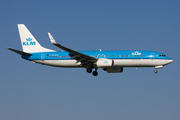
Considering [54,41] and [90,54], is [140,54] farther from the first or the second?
[54,41]

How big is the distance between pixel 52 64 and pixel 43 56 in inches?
92.3

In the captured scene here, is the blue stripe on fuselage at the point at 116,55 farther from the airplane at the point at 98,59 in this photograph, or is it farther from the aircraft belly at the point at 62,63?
the aircraft belly at the point at 62,63

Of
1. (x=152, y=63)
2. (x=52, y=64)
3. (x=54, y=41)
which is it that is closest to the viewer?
(x=54, y=41)

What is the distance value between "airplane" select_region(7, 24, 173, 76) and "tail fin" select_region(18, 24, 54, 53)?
61 centimetres

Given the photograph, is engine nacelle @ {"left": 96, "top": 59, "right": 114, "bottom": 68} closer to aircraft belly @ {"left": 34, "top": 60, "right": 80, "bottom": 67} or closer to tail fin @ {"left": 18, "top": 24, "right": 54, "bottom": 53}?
aircraft belly @ {"left": 34, "top": 60, "right": 80, "bottom": 67}

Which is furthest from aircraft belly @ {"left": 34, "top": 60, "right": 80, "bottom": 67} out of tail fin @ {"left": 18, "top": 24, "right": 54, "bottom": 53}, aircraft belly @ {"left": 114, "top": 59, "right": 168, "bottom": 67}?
aircraft belly @ {"left": 114, "top": 59, "right": 168, "bottom": 67}

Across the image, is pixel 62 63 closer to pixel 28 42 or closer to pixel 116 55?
pixel 28 42

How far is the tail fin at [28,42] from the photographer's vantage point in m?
64.4

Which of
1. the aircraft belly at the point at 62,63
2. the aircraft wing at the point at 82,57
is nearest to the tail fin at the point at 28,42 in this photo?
the aircraft belly at the point at 62,63

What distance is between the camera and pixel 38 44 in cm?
6538

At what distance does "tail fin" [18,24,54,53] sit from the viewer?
64.4 m

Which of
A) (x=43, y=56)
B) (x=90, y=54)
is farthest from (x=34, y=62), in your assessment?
(x=90, y=54)

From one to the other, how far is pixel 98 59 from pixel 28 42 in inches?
638

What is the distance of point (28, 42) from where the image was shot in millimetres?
65938
